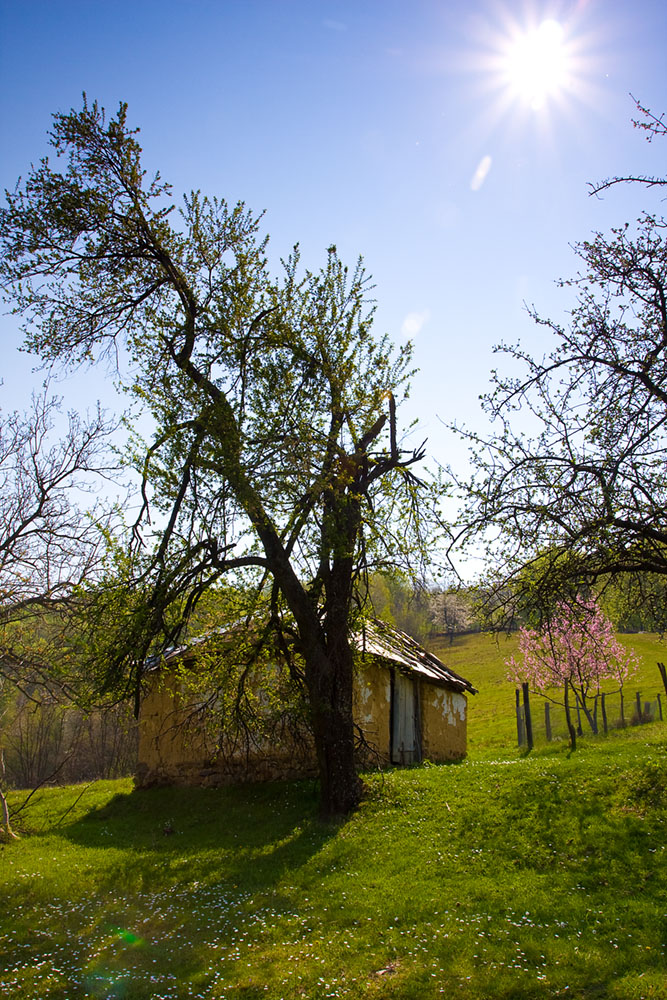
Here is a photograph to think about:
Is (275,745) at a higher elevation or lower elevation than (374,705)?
lower

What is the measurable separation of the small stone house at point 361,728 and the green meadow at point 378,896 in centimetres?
203

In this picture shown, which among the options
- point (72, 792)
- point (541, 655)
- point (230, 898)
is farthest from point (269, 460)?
point (541, 655)

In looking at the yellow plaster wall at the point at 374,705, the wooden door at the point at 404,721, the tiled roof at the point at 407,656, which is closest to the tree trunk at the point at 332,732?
the tiled roof at the point at 407,656

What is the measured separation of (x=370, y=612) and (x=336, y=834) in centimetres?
445

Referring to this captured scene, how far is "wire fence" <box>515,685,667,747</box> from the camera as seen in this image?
31.3 metres

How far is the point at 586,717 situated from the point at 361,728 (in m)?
24.9

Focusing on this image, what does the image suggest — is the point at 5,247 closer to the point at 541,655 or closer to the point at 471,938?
the point at 471,938

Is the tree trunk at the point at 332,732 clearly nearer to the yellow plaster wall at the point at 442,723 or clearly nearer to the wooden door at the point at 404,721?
the wooden door at the point at 404,721

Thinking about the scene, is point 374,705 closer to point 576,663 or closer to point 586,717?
point 576,663

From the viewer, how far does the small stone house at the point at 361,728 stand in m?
18.3

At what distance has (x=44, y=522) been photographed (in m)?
20.6

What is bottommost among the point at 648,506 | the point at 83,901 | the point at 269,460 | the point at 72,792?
the point at 72,792

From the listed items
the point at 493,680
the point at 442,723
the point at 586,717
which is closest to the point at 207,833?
the point at 442,723

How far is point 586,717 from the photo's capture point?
124 ft
